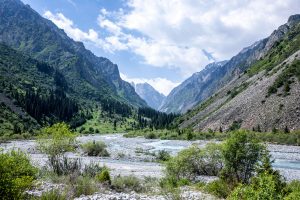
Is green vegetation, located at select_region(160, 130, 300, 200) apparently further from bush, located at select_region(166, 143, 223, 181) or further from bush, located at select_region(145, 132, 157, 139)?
bush, located at select_region(145, 132, 157, 139)

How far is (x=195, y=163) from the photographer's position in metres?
42.0

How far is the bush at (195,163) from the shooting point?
38191 mm

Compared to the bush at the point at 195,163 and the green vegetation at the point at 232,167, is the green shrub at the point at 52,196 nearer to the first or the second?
the green vegetation at the point at 232,167

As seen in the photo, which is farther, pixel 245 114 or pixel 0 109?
pixel 0 109

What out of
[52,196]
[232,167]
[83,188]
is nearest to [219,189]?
[232,167]

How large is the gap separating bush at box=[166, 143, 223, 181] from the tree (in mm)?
6634

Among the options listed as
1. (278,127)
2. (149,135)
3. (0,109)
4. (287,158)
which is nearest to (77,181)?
(287,158)

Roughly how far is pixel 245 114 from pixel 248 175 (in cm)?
8817

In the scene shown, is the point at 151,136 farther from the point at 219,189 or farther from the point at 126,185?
the point at 219,189

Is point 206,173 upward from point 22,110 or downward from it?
downward

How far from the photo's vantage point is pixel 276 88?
114m

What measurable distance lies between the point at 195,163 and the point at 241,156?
40.3 ft

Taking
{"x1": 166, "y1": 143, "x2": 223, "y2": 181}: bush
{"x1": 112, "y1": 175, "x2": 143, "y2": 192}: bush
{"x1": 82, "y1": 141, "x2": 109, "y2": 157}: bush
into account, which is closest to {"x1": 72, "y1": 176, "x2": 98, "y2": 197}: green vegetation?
{"x1": 112, "y1": 175, "x2": 143, "y2": 192}: bush

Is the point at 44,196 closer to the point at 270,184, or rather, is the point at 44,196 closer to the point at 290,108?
the point at 270,184
